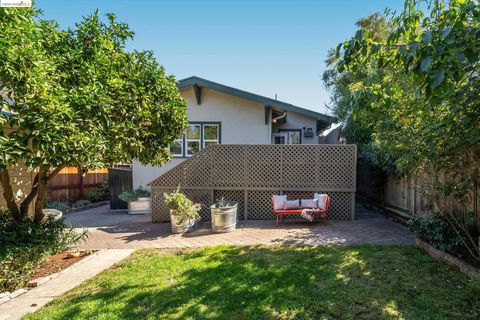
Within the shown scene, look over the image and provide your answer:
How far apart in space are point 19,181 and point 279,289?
21.3 feet

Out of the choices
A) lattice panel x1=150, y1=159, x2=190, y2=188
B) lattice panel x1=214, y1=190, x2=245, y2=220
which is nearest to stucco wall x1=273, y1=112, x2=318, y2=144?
lattice panel x1=214, y1=190, x2=245, y2=220

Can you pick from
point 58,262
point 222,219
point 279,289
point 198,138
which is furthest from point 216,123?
point 279,289

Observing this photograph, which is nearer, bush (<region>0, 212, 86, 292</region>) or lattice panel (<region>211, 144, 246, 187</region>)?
bush (<region>0, 212, 86, 292</region>)

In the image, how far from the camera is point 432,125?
4641mm

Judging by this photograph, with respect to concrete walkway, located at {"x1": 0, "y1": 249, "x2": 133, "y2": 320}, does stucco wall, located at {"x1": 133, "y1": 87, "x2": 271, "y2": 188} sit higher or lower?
higher

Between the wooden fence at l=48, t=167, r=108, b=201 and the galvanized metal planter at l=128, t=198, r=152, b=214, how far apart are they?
2.82m

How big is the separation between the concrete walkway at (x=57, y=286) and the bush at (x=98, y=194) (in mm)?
8334

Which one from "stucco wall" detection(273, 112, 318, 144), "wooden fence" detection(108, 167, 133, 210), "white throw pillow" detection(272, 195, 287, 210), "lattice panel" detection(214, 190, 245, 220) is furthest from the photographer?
"stucco wall" detection(273, 112, 318, 144)

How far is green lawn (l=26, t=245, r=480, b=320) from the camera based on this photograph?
3.30 m

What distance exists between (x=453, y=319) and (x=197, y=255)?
4135 mm

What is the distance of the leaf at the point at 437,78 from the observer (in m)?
1.96

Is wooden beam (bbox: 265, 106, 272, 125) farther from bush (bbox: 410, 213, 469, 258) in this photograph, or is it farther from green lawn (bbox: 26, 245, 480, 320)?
green lawn (bbox: 26, 245, 480, 320)

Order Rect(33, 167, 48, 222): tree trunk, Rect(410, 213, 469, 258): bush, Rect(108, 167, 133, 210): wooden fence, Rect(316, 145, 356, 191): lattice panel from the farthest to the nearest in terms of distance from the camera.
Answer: Rect(108, 167, 133, 210): wooden fence
Rect(316, 145, 356, 191): lattice panel
Rect(33, 167, 48, 222): tree trunk
Rect(410, 213, 469, 258): bush

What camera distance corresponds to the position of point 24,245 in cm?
459
